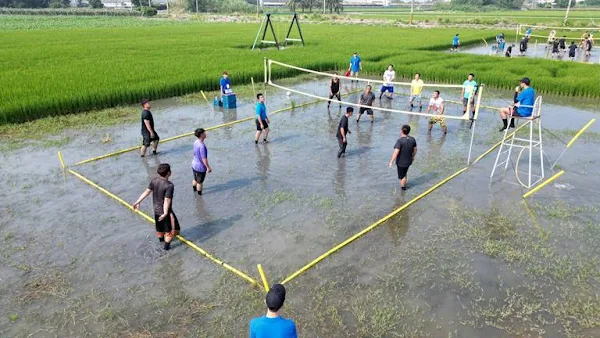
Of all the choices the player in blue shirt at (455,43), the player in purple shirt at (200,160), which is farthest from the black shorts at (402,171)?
the player in blue shirt at (455,43)

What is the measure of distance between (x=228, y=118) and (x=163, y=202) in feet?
33.0

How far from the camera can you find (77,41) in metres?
41.5

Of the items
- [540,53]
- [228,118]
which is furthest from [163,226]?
[540,53]

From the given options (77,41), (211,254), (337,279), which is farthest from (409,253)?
(77,41)

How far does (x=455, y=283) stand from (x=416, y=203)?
309 centimetres

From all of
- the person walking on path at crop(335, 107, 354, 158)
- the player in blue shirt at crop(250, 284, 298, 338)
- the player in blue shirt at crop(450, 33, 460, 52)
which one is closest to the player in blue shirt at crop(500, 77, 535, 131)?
the person walking on path at crop(335, 107, 354, 158)

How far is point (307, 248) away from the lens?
800 centimetres

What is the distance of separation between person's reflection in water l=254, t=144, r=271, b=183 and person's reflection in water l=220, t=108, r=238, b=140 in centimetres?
170

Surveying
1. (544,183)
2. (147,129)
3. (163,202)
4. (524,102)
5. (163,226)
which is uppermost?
(524,102)

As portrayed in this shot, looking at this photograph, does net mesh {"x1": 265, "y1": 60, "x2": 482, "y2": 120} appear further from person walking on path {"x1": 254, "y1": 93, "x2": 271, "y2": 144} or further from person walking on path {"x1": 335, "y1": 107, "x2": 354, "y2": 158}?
person walking on path {"x1": 335, "y1": 107, "x2": 354, "y2": 158}

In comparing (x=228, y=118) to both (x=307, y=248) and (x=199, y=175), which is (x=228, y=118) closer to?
(x=199, y=175)

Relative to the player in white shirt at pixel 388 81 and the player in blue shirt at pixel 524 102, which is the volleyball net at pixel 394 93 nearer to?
the player in white shirt at pixel 388 81

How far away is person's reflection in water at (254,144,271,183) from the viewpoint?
11.4 metres

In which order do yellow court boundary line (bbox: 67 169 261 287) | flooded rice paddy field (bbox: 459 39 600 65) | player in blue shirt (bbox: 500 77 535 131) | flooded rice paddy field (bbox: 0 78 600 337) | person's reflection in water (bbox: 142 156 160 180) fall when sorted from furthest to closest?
1. flooded rice paddy field (bbox: 459 39 600 65)
2. person's reflection in water (bbox: 142 156 160 180)
3. player in blue shirt (bbox: 500 77 535 131)
4. yellow court boundary line (bbox: 67 169 261 287)
5. flooded rice paddy field (bbox: 0 78 600 337)
